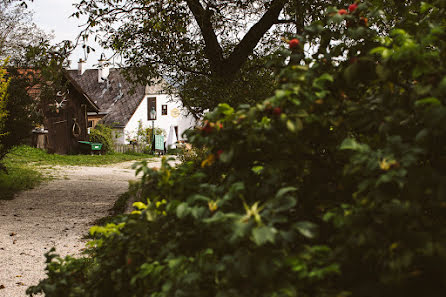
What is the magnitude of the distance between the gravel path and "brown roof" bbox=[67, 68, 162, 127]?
25.8 m

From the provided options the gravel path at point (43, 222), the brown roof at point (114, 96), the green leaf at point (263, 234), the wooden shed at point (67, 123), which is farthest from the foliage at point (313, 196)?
the brown roof at point (114, 96)

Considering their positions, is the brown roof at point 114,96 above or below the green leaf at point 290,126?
above

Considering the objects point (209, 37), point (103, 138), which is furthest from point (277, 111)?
point (103, 138)

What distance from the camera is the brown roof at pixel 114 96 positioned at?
1483 inches

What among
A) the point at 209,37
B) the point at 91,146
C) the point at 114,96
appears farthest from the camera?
the point at 114,96

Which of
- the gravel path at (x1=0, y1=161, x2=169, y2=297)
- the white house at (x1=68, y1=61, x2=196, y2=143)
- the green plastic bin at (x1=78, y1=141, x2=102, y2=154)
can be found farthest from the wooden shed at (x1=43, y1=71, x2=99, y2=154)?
the gravel path at (x1=0, y1=161, x2=169, y2=297)

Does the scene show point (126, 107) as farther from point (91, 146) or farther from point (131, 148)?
point (91, 146)

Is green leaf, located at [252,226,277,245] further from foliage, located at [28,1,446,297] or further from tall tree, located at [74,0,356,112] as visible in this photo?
tall tree, located at [74,0,356,112]

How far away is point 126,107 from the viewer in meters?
38.3

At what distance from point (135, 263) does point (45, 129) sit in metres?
25.4

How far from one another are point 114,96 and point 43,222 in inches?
1328

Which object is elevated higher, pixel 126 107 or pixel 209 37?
pixel 126 107

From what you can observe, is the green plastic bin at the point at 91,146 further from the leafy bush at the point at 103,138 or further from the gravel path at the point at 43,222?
the gravel path at the point at 43,222

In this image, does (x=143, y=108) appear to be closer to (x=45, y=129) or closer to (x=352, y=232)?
(x=45, y=129)
